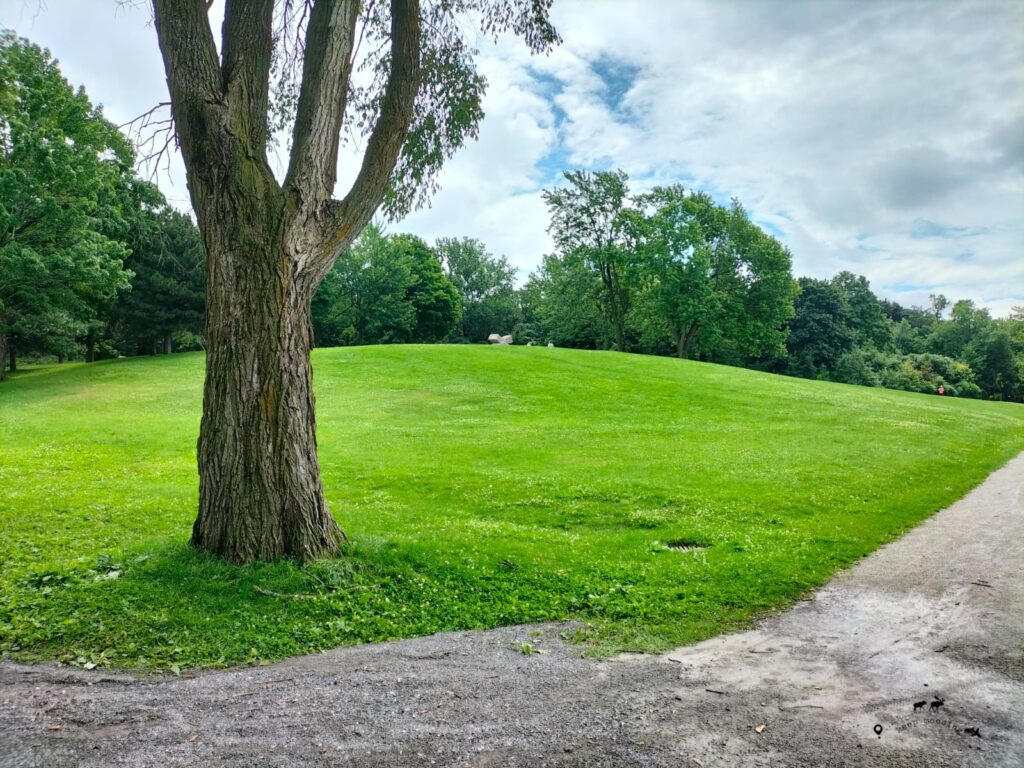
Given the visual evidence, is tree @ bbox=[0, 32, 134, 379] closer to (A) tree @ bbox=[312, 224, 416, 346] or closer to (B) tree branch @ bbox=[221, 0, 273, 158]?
(B) tree branch @ bbox=[221, 0, 273, 158]

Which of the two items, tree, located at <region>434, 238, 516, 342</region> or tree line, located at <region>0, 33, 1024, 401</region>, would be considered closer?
tree line, located at <region>0, 33, 1024, 401</region>

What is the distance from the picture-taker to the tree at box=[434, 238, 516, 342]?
9531 cm

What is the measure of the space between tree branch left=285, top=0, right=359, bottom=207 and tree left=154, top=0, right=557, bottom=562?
17 millimetres

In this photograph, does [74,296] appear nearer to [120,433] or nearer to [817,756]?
[120,433]

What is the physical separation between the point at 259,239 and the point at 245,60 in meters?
2.38

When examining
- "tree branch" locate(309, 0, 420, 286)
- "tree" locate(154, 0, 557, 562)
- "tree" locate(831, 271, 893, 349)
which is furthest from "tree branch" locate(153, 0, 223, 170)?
"tree" locate(831, 271, 893, 349)

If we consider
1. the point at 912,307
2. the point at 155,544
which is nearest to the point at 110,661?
the point at 155,544

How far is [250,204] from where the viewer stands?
24.9 feet

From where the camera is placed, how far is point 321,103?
8125 mm

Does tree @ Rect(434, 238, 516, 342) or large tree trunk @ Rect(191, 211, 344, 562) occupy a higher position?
tree @ Rect(434, 238, 516, 342)

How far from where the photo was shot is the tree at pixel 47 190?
29.6m

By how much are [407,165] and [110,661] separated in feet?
27.9

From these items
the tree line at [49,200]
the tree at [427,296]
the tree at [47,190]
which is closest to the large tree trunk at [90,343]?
the tree line at [49,200]

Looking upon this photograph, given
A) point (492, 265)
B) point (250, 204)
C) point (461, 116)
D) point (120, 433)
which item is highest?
point (492, 265)
